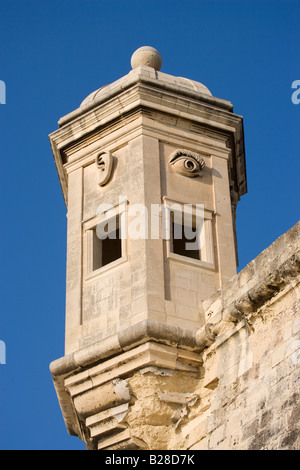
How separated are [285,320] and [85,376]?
98.0 inches

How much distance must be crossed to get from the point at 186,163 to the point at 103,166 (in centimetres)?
104

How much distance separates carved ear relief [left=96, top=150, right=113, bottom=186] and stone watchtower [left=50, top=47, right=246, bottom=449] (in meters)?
0.01

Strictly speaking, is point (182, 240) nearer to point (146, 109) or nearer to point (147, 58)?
point (146, 109)

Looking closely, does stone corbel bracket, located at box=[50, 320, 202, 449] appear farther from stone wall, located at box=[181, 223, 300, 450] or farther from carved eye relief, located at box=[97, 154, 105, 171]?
carved eye relief, located at box=[97, 154, 105, 171]

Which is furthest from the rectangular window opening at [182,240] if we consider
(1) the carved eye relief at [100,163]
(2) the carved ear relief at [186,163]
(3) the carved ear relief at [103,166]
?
(1) the carved eye relief at [100,163]

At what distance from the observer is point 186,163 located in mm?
12883

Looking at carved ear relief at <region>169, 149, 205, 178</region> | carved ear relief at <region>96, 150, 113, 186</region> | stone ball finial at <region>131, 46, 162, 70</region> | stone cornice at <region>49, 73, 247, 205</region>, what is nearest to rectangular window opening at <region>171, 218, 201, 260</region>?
carved ear relief at <region>169, 149, 205, 178</region>

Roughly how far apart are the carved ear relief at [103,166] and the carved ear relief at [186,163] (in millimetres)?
755

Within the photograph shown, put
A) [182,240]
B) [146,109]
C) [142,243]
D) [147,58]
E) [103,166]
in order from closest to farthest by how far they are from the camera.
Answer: [142,243] → [146,109] → [103,166] → [182,240] → [147,58]

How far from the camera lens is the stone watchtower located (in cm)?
1127

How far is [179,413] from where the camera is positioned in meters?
11.3

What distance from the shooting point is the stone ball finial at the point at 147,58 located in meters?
14.1

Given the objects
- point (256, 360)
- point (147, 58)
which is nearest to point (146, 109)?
point (147, 58)

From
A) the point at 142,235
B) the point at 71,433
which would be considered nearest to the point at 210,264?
the point at 142,235
